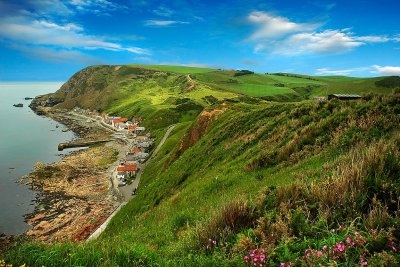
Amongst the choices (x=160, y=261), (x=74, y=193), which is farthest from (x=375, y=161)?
(x=74, y=193)

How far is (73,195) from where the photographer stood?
75812 mm

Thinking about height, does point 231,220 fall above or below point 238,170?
above

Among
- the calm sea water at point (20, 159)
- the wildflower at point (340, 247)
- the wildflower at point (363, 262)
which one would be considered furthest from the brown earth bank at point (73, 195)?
the wildflower at point (363, 262)

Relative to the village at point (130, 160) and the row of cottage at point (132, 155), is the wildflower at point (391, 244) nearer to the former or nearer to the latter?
the village at point (130, 160)

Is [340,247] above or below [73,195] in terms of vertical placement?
above

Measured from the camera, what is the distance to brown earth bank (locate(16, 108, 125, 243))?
5744cm

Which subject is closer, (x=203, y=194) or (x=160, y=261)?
(x=160, y=261)

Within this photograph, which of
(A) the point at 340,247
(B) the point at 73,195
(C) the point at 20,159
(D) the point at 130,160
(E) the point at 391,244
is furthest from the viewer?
(C) the point at 20,159

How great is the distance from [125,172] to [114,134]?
79.5 m

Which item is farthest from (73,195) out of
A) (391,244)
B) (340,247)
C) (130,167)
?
(391,244)

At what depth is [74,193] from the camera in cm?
7719

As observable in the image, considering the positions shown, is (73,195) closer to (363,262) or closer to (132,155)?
(132,155)

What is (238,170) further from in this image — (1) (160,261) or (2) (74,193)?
(2) (74,193)

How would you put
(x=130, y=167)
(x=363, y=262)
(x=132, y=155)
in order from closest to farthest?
(x=363, y=262), (x=130, y=167), (x=132, y=155)
